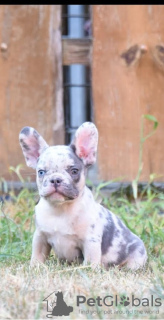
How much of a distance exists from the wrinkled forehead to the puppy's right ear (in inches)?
6.1

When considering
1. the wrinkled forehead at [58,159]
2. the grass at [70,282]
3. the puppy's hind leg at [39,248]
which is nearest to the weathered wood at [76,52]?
the grass at [70,282]

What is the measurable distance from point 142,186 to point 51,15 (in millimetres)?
1803

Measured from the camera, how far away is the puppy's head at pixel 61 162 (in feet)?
12.4

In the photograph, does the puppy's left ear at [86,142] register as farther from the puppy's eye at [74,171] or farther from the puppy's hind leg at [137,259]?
the puppy's hind leg at [137,259]

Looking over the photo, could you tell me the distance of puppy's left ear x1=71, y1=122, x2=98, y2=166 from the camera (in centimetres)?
402

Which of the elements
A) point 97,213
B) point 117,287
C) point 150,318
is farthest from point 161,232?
point 150,318

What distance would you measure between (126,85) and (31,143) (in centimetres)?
247

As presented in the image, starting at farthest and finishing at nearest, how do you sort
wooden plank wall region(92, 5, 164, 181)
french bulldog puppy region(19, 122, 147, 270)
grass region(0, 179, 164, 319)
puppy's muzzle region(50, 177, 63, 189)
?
wooden plank wall region(92, 5, 164, 181)
french bulldog puppy region(19, 122, 147, 270)
puppy's muzzle region(50, 177, 63, 189)
grass region(0, 179, 164, 319)

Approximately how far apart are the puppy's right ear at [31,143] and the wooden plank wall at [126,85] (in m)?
2.27

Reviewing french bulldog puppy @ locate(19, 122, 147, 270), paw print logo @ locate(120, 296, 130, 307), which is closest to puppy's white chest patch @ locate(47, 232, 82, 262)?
french bulldog puppy @ locate(19, 122, 147, 270)

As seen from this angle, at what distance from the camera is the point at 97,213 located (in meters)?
4.04

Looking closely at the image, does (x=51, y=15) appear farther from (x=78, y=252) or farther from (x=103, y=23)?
(x=78, y=252)

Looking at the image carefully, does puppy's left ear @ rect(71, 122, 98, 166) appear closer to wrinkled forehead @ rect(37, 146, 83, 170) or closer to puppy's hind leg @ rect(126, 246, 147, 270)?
wrinkled forehead @ rect(37, 146, 83, 170)

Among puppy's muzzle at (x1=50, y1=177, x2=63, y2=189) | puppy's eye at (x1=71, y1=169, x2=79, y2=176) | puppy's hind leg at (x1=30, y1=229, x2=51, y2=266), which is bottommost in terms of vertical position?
puppy's hind leg at (x1=30, y1=229, x2=51, y2=266)
